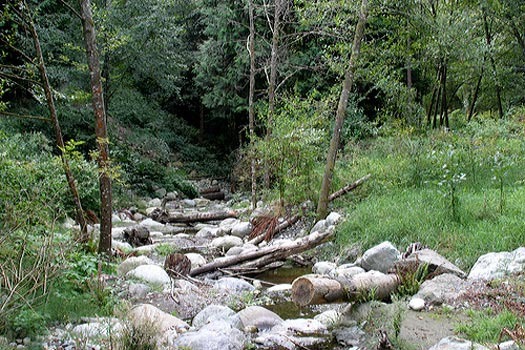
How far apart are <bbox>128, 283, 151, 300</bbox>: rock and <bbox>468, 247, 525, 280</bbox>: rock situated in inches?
144

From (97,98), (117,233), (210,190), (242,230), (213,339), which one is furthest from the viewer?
(210,190)

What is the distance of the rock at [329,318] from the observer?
15.6 feet


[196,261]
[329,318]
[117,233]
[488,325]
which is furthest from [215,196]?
[488,325]

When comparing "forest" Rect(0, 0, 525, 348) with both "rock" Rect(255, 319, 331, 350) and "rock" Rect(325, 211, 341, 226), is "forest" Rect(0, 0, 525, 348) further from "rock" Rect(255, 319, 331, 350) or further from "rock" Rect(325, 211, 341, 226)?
"rock" Rect(255, 319, 331, 350)

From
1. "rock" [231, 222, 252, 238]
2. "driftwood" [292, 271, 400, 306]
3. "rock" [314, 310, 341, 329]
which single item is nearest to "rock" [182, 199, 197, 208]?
"rock" [231, 222, 252, 238]

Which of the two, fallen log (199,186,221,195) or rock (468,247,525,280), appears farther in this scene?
fallen log (199,186,221,195)

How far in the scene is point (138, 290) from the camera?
5.48 m

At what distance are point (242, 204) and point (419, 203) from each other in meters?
7.51

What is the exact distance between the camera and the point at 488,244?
5.89m

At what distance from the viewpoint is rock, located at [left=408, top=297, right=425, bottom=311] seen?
455cm

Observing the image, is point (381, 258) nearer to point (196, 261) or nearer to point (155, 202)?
point (196, 261)

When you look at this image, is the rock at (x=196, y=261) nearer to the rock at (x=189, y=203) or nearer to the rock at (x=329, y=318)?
the rock at (x=329, y=318)

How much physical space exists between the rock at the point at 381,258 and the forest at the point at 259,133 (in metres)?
0.67

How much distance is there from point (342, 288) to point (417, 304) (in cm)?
77
